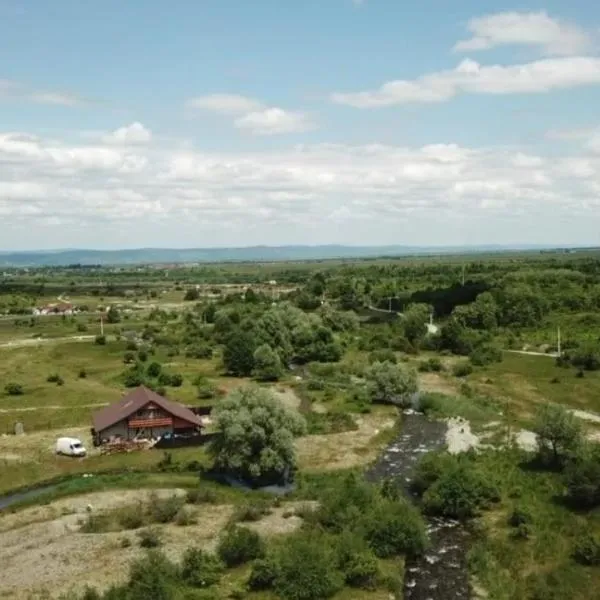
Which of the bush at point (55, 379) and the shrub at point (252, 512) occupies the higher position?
the bush at point (55, 379)

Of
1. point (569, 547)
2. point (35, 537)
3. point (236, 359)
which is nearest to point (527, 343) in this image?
point (236, 359)

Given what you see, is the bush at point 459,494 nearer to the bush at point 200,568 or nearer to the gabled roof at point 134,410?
the bush at point 200,568

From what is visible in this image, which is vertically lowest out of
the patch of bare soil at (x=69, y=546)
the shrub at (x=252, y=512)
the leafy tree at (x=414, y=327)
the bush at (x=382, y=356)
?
the patch of bare soil at (x=69, y=546)

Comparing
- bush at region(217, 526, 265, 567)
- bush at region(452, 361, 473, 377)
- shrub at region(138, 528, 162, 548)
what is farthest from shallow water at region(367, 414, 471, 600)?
bush at region(452, 361, 473, 377)

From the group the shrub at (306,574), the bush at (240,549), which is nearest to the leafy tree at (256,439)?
the bush at (240,549)

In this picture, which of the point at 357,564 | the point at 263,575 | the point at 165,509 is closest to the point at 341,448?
the point at 165,509

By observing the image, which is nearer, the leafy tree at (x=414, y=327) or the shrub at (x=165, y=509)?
the shrub at (x=165, y=509)
